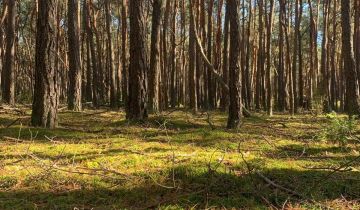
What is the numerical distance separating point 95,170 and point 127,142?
7.08 ft

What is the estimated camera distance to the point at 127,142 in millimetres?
7301

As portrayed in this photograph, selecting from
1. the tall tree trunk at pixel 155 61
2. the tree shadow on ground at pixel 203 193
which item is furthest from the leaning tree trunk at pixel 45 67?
the tall tree trunk at pixel 155 61

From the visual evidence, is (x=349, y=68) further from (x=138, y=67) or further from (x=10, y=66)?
(x=10, y=66)

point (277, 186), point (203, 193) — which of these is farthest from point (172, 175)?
point (277, 186)

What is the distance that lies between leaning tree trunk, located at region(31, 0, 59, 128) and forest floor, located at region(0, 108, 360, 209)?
3.06ft

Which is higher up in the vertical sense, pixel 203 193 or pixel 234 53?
pixel 234 53

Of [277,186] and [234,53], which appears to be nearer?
[277,186]

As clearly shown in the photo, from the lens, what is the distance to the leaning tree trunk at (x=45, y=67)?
27.5ft

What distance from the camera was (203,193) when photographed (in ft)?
15.5

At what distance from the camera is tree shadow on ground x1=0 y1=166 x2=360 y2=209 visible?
442 cm

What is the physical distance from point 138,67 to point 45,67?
2142mm

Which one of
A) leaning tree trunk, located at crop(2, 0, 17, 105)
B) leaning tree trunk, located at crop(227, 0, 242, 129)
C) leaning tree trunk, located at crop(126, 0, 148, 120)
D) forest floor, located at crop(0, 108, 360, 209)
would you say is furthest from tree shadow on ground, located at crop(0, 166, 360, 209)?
leaning tree trunk, located at crop(2, 0, 17, 105)

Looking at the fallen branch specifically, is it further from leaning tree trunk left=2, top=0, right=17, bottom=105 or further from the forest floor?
leaning tree trunk left=2, top=0, right=17, bottom=105

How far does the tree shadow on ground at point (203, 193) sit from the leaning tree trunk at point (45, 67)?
12.9ft
